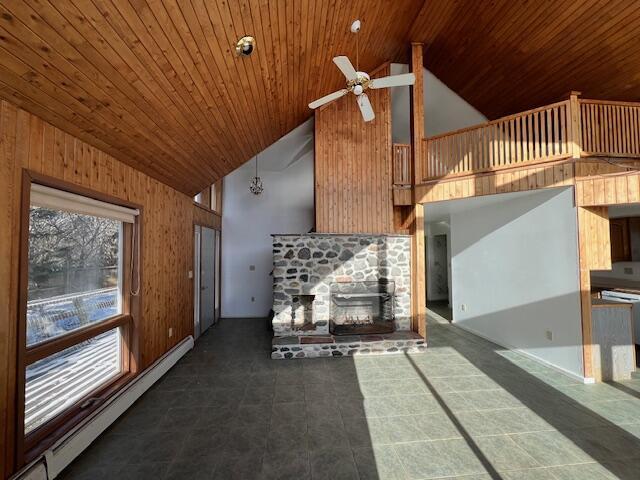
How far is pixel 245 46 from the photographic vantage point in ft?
8.21

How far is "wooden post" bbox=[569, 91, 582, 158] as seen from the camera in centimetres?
356

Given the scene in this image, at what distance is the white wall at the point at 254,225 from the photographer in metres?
6.84

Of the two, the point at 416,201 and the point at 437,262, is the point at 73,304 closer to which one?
the point at 416,201

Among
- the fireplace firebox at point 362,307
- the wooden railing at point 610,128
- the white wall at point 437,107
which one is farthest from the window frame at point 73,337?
the wooden railing at point 610,128

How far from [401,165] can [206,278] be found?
14.2 ft

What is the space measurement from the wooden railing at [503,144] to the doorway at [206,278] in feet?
14.0

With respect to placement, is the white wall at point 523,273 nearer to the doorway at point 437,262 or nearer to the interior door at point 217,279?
the doorway at point 437,262

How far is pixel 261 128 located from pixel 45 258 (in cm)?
319

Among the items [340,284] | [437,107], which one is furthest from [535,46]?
[340,284]

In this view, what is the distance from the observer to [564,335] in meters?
3.58

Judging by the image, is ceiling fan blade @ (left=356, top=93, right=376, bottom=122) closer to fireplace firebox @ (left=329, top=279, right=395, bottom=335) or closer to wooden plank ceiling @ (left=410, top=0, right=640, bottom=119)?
wooden plank ceiling @ (left=410, top=0, right=640, bottom=119)

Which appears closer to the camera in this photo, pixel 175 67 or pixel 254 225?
pixel 175 67

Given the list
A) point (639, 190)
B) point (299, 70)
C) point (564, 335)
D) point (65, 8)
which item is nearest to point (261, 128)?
point (299, 70)

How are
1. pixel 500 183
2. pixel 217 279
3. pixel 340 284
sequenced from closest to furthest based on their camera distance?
pixel 500 183, pixel 340 284, pixel 217 279
